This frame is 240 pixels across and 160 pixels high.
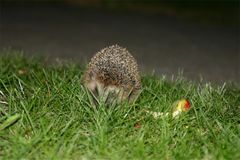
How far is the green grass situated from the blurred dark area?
7.73 ft

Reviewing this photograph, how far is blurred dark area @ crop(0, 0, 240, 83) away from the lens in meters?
8.70

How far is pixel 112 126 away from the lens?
13.7 feet

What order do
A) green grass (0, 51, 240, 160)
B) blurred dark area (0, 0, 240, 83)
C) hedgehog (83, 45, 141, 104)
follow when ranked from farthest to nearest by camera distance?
1. blurred dark area (0, 0, 240, 83)
2. hedgehog (83, 45, 141, 104)
3. green grass (0, 51, 240, 160)

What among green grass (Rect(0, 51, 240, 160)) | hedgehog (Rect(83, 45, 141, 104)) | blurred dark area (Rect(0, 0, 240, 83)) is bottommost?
blurred dark area (Rect(0, 0, 240, 83))

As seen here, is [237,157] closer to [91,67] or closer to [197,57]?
[91,67]

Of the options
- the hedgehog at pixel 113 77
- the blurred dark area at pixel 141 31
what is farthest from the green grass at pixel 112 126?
the blurred dark area at pixel 141 31

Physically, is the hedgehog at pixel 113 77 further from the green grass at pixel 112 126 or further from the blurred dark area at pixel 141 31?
the blurred dark area at pixel 141 31

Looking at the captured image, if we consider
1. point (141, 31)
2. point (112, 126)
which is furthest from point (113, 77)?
point (141, 31)

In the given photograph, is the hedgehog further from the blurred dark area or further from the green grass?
the blurred dark area

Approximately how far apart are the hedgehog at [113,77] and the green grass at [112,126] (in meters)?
0.12

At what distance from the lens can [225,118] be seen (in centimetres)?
460

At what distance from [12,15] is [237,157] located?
32.9ft

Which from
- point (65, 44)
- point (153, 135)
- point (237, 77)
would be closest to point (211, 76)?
point (237, 77)

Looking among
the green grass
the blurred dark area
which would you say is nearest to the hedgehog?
the green grass
